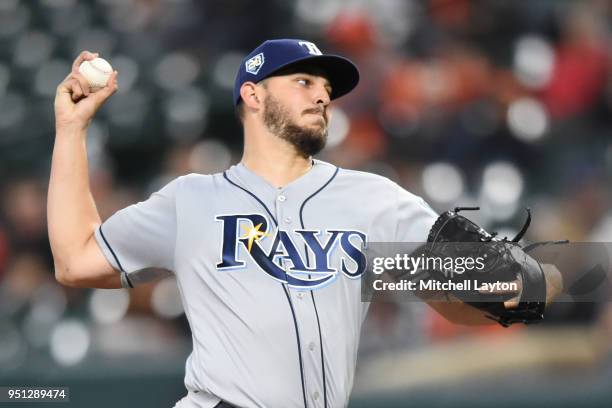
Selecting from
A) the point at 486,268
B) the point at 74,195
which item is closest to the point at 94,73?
the point at 74,195

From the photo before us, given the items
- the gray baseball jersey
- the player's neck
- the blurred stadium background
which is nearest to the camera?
the gray baseball jersey

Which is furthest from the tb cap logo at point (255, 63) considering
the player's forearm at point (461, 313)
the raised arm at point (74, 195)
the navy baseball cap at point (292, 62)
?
the player's forearm at point (461, 313)

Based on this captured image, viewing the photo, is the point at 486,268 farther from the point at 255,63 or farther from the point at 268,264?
the point at 255,63

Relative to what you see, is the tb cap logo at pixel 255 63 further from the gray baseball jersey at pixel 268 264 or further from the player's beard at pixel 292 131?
the gray baseball jersey at pixel 268 264

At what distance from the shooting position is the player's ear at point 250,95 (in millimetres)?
2176

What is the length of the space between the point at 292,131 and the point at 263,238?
0.93 ft

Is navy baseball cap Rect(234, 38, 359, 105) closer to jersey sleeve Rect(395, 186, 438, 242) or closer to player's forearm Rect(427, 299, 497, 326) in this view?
jersey sleeve Rect(395, 186, 438, 242)

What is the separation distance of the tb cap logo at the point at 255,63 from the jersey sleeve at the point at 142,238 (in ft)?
1.27

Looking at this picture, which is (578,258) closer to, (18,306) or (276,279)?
(276,279)

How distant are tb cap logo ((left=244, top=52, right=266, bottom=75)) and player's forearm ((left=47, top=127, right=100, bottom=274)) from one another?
45 centimetres

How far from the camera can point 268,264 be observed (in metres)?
1.92

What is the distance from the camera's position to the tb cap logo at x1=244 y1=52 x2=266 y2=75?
2.17 m

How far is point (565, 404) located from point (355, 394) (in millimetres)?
755

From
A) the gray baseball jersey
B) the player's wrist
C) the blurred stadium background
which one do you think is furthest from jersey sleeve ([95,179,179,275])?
the blurred stadium background
